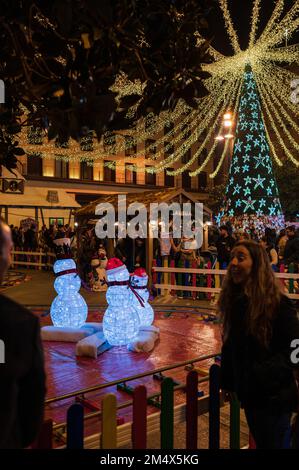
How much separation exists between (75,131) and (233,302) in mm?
1606

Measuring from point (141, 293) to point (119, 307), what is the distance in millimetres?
784

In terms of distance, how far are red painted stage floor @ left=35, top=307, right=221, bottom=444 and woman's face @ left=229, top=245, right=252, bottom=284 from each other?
7.24ft

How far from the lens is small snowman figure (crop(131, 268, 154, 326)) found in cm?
673

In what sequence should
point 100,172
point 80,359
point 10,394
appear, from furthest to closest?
point 100,172 → point 80,359 → point 10,394

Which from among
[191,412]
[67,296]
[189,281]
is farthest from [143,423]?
[189,281]

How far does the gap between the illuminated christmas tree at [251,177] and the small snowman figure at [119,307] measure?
1234 centimetres

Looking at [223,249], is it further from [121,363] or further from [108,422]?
[108,422]

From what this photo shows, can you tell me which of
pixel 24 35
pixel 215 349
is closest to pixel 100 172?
pixel 215 349

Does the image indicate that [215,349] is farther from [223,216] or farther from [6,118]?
[223,216]

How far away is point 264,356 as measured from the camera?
2613 millimetres

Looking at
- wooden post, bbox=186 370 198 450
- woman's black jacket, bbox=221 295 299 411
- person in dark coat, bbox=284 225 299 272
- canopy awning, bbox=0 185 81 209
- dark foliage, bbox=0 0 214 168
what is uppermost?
canopy awning, bbox=0 185 81 209

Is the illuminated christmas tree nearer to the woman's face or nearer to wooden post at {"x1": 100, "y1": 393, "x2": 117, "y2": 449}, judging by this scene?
the woman's face

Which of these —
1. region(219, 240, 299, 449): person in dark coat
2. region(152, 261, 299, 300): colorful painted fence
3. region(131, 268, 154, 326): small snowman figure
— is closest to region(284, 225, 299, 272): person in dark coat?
region(152, 261, 299, 300): colorful painted fence

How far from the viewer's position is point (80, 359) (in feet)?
19.6
